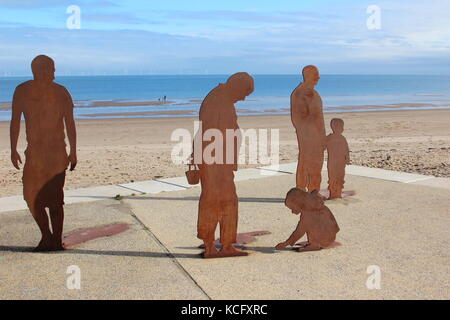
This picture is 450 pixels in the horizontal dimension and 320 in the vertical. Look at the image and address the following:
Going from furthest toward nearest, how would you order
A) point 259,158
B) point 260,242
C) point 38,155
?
point 259,158, point 260,242, point 38,155

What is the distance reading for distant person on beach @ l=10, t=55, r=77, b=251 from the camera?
6.06 metres

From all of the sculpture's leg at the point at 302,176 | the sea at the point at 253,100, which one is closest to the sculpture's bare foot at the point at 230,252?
the sculpture's leg at the point at 302,176

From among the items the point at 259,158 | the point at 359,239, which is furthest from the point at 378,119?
the point at 359,239

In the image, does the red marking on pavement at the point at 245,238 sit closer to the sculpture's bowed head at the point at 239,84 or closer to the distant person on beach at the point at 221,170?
the distant person on beach at the point at 221,170

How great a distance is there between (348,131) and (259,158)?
28.7 feet

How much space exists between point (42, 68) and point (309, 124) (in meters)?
4.06

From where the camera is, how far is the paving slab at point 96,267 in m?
5.00

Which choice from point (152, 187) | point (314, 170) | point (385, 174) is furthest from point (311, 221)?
point (385, 174)

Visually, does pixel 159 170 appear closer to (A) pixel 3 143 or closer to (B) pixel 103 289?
(B) pixel 103 289

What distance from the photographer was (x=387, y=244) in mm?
6496

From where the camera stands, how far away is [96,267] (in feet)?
18.7

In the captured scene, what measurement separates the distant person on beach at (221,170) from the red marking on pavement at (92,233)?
5.39ft

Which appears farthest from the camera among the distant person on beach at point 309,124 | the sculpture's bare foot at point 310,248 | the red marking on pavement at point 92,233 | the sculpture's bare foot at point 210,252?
the distant person on beach at point 309,124

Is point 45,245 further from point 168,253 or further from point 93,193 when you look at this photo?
point 93,193
